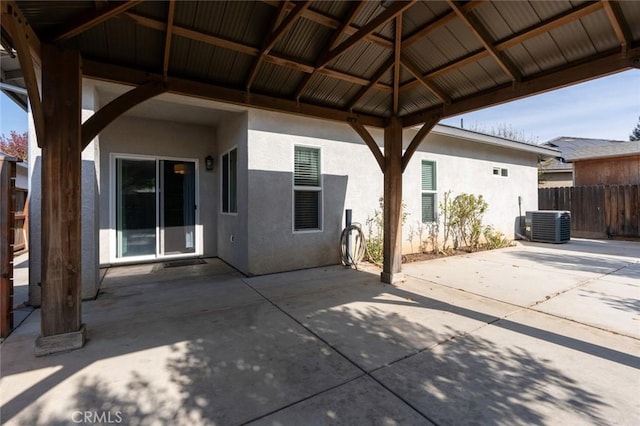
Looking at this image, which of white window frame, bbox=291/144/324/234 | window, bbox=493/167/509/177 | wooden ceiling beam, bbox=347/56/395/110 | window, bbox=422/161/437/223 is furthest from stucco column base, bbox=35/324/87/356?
window, bbox=493/167/509/177

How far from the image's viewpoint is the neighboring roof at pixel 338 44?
2.74 metres

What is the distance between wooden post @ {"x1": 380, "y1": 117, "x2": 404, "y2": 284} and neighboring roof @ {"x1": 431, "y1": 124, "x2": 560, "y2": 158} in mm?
3047

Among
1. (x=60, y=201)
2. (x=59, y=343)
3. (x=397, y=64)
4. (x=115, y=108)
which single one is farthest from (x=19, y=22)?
(x=397, y=64)

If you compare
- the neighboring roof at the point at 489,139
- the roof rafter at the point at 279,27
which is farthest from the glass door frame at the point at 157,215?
the neighboring roof at the point at 489,139

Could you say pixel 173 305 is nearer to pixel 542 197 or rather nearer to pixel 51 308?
pixel 51 308

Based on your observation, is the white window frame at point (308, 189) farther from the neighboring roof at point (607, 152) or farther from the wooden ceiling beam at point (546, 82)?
the neighboring roof at point (607, 152)

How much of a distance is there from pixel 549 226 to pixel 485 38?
28.3ft

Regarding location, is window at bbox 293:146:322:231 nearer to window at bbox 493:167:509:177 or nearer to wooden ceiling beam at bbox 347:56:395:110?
wooden ceiling beam at bbox 347:56:395:110

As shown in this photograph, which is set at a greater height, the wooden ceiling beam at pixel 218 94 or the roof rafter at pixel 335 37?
the roof rafter at pixel 335 37

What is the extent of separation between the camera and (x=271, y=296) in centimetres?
428

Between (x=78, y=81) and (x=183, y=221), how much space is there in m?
4.38

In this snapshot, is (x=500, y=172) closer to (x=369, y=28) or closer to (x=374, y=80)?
(x=374, y=80)

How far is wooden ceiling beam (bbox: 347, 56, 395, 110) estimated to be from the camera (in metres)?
4.02

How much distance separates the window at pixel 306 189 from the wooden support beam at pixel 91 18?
12.2 feet
